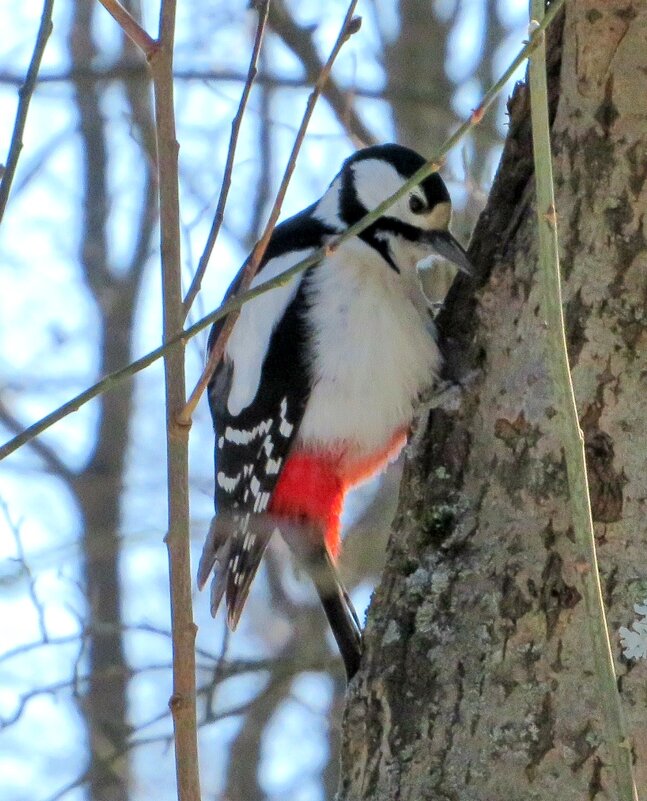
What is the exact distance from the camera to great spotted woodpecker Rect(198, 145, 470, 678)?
271cm

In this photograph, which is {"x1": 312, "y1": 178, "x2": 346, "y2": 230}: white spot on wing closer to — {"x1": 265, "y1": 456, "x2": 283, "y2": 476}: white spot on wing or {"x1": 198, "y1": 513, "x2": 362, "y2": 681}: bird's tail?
{"x1": 265, "y1": 456, "x2": 283, "y2": 476}: white spot on wing

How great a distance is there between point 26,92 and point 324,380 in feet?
4.11

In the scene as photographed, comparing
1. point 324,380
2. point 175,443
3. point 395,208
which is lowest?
point 175,443

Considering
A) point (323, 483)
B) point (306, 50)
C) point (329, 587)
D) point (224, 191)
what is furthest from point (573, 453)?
point (306, 50)

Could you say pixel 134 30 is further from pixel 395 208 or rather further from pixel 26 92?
pixel 395 208

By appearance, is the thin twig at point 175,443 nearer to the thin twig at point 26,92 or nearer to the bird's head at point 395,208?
the thin twig at point 26,92

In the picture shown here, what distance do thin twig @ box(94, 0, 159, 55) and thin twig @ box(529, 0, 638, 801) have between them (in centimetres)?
52

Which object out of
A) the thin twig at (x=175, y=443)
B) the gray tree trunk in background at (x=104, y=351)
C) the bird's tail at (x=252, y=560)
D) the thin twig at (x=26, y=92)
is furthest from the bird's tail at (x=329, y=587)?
the gray tree trunk in background at (x=104, y=351)

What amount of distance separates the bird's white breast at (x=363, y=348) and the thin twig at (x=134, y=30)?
99cm

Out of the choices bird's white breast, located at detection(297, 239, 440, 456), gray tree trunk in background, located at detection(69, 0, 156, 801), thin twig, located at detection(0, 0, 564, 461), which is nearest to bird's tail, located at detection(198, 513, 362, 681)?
bird's white breast, located at detection(297, 239, 440, 456)

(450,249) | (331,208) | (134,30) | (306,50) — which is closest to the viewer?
(134,30)

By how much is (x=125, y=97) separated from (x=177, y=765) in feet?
15.5

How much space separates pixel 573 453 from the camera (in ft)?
4.70

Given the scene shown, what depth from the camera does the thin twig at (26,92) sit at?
1590 millimetres
